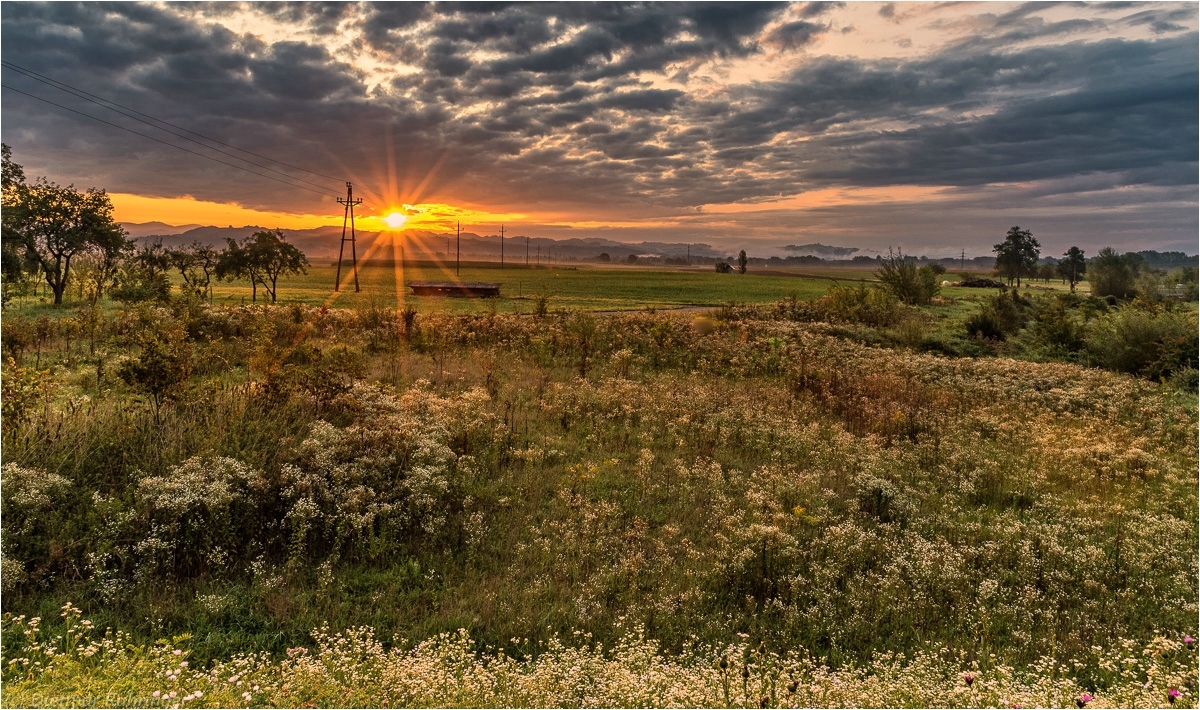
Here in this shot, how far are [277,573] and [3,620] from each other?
2512mm

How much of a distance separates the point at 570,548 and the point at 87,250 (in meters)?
55.9

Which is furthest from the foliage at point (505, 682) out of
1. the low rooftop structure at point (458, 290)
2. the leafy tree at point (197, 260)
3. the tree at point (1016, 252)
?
the tree at point (1016, 252)

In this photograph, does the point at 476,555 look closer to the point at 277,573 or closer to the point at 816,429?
the point at 277,573

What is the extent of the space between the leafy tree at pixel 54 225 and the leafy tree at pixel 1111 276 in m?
106

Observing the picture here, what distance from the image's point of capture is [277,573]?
25.0 ft

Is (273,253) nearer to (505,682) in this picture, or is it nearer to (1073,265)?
(505,682)

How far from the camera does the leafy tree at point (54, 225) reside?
43438mm

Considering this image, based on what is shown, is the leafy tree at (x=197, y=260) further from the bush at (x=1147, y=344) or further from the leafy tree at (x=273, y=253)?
the bush at (x=1147, y=344)

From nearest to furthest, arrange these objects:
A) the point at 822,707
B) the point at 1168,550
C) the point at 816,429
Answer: the point at 822,707, the point at 1168,550, the point at 816,429

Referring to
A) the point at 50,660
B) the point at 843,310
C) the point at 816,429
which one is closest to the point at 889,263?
the point at 843,310

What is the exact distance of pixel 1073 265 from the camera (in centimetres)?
12431

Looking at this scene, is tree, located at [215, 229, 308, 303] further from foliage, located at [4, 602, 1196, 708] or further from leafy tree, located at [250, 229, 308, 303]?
foliage, located at [4, 602, 1196, 708]

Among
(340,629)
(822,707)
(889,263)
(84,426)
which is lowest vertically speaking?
(340,629)

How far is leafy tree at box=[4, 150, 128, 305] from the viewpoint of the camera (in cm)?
4344
